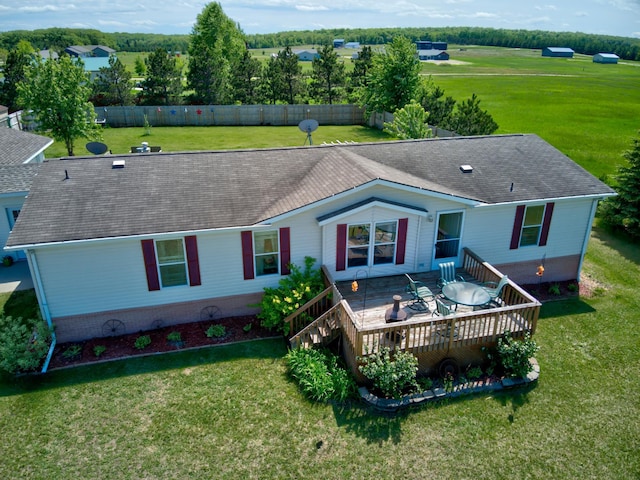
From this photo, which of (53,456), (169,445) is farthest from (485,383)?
(53,456)

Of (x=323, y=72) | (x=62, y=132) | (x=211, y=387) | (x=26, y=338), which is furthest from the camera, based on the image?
(x=323, y=72)

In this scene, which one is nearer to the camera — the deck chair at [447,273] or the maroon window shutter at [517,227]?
the deck chair at [447,273]

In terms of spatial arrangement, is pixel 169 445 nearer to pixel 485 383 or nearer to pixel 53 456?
pixel 53 456

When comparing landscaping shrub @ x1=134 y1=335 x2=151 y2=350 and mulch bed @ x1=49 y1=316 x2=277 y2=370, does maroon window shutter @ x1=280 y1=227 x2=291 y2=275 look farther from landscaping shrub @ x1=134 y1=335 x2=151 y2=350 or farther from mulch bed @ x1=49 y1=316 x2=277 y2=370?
landscaping shrub @ x1=134 y1=335 x2=151 y2=350

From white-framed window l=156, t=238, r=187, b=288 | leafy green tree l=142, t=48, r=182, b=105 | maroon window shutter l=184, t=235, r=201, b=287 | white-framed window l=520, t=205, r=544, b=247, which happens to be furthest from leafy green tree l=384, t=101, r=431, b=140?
leafy green tree l=142, t=48, r=182, b=105

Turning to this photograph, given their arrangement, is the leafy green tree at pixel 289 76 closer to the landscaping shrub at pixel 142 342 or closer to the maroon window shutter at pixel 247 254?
the maroon window shutter at pixel 247 254

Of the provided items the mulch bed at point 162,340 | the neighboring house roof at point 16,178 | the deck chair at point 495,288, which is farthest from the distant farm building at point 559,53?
the mulch bed at point 162,340
